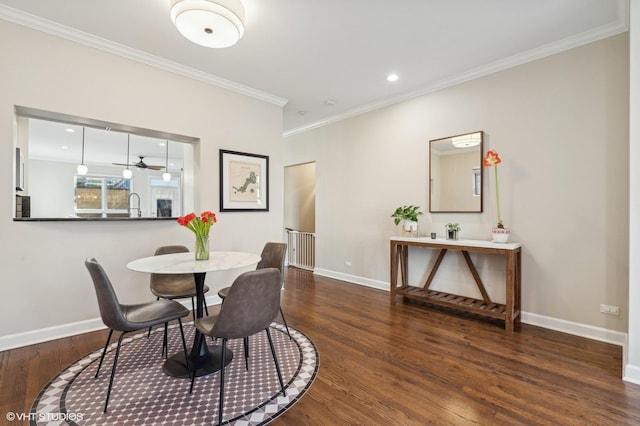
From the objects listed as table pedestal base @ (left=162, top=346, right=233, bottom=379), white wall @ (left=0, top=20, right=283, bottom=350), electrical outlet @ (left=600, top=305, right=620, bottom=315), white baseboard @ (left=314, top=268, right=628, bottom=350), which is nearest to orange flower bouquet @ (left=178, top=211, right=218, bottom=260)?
table pedestal base @ (left=162, top=346, right=233, bottom=379)

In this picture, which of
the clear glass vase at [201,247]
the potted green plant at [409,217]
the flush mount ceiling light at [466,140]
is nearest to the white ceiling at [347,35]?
the flush mount ceiling light at [466,140]

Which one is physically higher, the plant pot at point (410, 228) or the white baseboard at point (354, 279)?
the plant pot at point (410, 228)

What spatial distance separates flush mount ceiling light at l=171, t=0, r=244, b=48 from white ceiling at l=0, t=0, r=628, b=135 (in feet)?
0.88

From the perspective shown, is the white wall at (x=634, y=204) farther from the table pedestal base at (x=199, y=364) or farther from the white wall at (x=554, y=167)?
the table pedestal base at (x=199, y=364)

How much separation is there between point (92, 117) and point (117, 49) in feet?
2.47

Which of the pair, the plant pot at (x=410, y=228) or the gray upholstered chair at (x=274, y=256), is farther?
the plant pot at (x=410, y=228)

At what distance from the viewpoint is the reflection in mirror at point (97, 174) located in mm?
6547

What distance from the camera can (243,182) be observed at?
13.1 feet

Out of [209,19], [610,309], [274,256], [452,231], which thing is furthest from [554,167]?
[209,19]

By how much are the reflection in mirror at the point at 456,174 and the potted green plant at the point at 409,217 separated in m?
0.22

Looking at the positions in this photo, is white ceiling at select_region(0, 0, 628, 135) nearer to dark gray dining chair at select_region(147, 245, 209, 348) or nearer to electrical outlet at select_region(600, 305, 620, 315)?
dark gray dining chair at select_region(147, 245, 209, 348)

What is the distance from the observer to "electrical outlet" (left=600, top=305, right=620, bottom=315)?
269cm

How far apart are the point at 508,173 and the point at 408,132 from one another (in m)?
1.44

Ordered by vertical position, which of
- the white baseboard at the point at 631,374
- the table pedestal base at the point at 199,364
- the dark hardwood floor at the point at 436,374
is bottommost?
the dark hardwood floor at the point at 436,374
